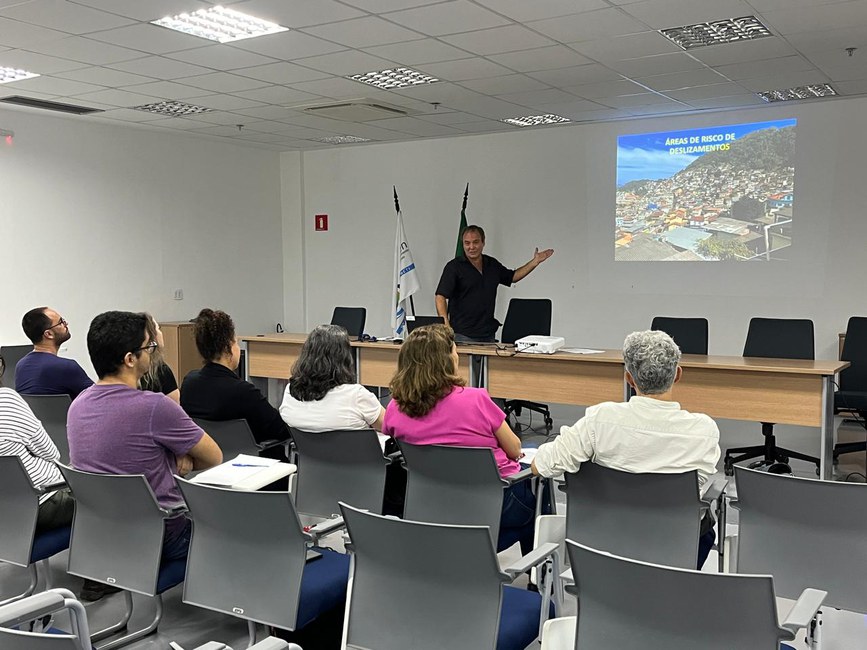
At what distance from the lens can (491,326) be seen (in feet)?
23.8

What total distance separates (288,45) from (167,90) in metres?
1.84

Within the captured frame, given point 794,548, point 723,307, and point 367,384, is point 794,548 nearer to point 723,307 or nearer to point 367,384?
point 367,384

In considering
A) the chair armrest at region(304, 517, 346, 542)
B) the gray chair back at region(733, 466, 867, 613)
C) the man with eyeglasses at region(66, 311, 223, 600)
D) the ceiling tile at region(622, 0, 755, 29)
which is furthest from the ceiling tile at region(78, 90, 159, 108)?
the gray chair back at region(733, 466, 867, 613)

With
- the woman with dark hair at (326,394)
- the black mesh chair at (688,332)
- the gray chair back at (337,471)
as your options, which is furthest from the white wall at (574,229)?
the gray chair back at (337,471)

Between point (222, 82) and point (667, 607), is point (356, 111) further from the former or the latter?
point (667, 607)

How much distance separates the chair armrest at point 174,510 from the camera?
105 inches

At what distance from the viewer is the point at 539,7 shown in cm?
444

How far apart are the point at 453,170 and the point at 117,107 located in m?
3.61

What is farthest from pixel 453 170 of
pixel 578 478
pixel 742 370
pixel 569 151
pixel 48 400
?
pixel 578 478

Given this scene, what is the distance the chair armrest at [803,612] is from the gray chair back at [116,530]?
1908 millimetres

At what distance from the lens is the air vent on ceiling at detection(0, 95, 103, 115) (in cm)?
698

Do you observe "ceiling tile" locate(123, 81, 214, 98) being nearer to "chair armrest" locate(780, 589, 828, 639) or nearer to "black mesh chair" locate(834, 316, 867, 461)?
"black mesh chair" locate(834, 316, 867, 461)

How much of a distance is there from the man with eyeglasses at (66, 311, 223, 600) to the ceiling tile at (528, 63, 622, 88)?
4.00m

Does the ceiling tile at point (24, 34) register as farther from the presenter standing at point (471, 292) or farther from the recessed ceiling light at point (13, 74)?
the presenter standing at point (471, 292)
